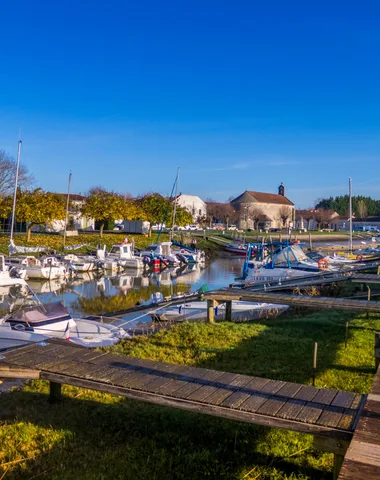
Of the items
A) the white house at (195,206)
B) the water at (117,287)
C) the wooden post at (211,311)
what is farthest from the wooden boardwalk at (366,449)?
the white house at (195,206)

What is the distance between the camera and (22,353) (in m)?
6.36

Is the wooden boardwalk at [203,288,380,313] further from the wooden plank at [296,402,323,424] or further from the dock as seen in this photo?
the wooden plank at [296,402,323,424]

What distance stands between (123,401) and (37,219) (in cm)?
3916

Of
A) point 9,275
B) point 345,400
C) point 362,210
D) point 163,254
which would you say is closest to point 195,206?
point 362,210

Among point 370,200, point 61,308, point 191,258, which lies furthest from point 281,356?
point 370,200

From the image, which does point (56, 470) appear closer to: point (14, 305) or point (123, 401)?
point (123, 401)

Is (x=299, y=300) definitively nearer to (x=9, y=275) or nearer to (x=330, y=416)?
(x=330, y=416)

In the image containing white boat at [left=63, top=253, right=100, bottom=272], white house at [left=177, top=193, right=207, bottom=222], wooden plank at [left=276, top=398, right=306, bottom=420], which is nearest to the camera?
wooden plank at [left=276, top=398, right=306, bottom=420]

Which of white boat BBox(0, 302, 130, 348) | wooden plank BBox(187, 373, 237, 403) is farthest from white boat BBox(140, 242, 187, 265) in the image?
wooden plank BBox(187, 373, 237, 403)

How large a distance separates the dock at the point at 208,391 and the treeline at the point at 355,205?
14594 centimetres

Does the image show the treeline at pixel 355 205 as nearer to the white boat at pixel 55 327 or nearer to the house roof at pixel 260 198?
the house roof at pixel 260 198

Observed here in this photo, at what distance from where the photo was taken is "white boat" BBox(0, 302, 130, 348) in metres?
12.7

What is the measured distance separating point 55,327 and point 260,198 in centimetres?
11208

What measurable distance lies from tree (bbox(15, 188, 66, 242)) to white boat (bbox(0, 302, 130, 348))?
102ft
